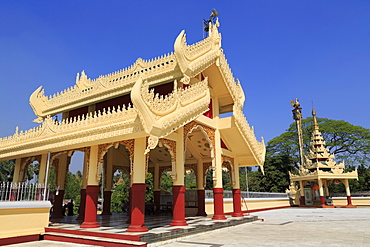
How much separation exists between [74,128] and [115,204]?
22102 millimetres

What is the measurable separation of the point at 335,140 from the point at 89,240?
131ft

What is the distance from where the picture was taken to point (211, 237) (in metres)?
7.82

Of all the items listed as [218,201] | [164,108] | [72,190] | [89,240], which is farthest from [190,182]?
[164,108]

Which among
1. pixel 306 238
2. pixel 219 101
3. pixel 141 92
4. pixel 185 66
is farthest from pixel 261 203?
pixel 141 92

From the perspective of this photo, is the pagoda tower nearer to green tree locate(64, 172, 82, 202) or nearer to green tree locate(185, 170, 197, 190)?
green tree locate(185, 170, 197, 190)

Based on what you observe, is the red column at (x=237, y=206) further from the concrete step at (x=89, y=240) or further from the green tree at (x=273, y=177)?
the green tree at (x=273, y=177)

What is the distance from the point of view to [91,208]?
839 centimetres

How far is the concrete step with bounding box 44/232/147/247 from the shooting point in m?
6.24

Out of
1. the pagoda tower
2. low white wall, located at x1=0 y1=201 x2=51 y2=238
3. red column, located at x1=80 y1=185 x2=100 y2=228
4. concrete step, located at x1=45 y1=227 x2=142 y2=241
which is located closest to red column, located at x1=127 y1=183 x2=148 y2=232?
concrete step, located at x1=45 y1=227 x2=142 y2=241

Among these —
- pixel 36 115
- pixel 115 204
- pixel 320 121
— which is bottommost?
pixel 115 204

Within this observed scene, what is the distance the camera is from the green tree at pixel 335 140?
3691cm

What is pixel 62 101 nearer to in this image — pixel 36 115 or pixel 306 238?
pixel 36 115

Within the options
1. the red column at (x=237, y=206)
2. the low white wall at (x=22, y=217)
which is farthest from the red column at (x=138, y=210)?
the red column at (x=237, y=206)

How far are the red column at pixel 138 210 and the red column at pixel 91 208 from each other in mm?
1719
